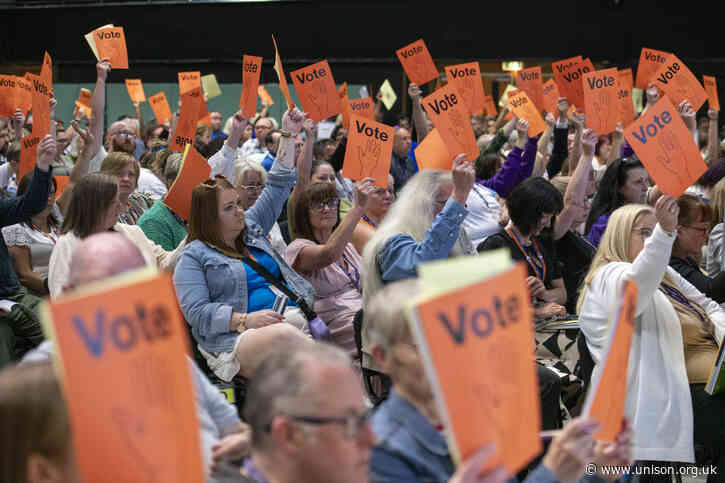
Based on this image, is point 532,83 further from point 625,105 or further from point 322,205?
point 322,205

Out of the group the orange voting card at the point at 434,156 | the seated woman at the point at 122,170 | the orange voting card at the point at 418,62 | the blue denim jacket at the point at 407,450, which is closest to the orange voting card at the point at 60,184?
the seated woman at the point at 122,170

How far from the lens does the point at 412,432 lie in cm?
196

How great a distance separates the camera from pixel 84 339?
1.40 metres

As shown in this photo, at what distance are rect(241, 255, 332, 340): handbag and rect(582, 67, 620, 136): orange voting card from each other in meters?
3.13

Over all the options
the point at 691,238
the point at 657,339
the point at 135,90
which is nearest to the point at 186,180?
the point at 657,339

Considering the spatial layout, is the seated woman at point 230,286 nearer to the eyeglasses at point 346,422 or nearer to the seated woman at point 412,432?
the seated woman at point 412,432

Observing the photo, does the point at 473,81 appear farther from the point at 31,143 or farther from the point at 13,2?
the point at 13,2

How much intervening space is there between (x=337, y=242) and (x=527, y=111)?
3.58 m

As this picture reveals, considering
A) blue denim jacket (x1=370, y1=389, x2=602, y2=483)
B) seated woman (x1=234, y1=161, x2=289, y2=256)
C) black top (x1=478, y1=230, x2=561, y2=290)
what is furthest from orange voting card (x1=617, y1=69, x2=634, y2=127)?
blue denim jacket (x1=370, y1=389, x2=602, y2=483)

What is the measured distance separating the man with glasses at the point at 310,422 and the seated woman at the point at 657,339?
1968 mm

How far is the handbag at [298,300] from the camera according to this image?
4.03 m

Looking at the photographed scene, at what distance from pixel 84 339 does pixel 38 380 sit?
0.16 meters

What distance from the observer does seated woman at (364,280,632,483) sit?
1.81m

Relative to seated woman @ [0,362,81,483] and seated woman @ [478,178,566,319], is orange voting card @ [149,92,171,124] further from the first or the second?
seated woman @ [0,362,81,483]
